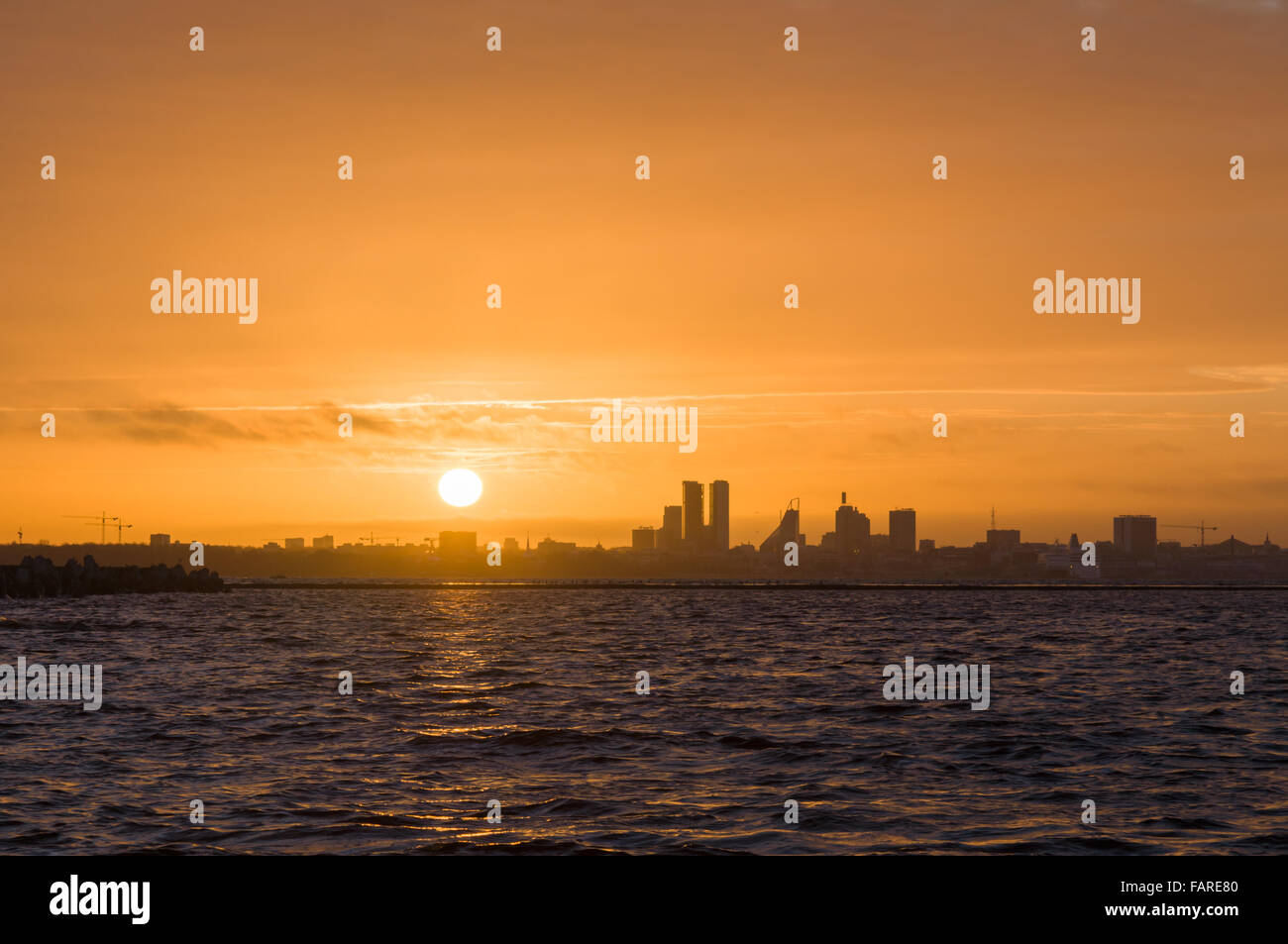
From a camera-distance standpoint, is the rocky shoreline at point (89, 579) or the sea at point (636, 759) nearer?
the sea at point (636, 759)

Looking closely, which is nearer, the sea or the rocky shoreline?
the sea

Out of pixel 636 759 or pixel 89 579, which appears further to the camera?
pixel 89 579

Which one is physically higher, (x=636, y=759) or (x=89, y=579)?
(x=636, y=759)
